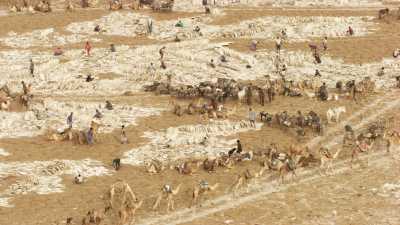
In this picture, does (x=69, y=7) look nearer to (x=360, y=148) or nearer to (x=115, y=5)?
(x=115, y=5)

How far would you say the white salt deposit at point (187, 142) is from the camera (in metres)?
46.8

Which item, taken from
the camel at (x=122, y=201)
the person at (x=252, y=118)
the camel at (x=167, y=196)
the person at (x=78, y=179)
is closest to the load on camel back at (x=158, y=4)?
the person at (x=252, y=118)

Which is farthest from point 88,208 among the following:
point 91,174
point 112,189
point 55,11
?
point 55,11

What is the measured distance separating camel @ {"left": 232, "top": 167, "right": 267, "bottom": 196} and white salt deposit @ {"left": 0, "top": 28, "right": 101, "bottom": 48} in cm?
3313

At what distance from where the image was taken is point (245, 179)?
42.7m

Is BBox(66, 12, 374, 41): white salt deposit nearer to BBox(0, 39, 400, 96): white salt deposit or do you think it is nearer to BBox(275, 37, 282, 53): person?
BBox(275, 37, 282, 53): person

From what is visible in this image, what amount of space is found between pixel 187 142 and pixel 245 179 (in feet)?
23.9

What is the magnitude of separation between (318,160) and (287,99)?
1270 centimetres

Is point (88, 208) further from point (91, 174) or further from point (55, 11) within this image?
point (55, 11)

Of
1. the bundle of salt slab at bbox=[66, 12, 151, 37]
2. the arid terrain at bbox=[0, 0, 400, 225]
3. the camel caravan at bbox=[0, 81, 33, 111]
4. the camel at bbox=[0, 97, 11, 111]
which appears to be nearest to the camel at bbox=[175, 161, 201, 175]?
the arid terrain at bbox=[0, 0, 400, 225]

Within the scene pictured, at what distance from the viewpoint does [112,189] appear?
131 feet

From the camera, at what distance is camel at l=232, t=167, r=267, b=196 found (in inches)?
1649

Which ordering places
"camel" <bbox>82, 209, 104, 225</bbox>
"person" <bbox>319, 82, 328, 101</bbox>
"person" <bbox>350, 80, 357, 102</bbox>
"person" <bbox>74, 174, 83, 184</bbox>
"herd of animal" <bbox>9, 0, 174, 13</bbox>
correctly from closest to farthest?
"camel" <bbox>82, 209, 104, 225</bbox>
"person" <bbox>74, 174, 83, 184</bbox>
"person" <bbox>319, 82, 328, 101</bbox>
"person" <bbox>350, 80, 357, 102</bbox>
"herd of animal" <bbox>9, 0, 174, 13</bbox>

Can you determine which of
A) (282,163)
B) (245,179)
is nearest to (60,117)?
(245,179)
